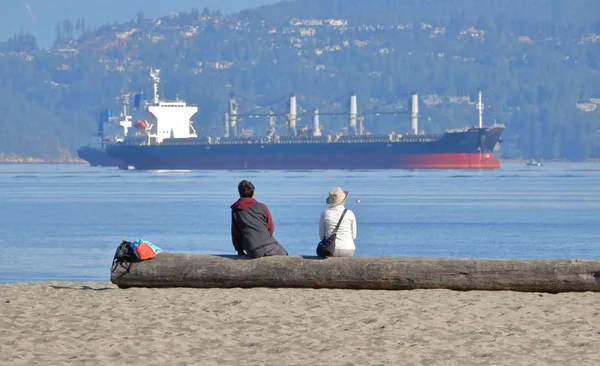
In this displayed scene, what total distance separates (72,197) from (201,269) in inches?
1456

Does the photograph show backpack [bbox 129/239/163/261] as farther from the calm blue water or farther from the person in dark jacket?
the calm blue water

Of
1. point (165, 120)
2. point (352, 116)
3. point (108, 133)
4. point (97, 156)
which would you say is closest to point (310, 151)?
point (165, 120)

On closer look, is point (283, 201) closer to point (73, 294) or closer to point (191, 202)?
point (191, 202)

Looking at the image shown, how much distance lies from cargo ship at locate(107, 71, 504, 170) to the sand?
69.2m

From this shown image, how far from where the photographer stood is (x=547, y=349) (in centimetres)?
663

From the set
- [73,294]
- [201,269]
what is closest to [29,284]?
[73,294]

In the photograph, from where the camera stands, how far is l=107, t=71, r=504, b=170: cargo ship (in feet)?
259

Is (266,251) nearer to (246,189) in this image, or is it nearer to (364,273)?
(246,189)

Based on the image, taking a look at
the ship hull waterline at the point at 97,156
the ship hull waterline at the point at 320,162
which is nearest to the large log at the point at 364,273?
the ship hull waterline at the point at 320,162

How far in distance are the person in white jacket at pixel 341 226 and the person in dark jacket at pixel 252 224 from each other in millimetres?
438

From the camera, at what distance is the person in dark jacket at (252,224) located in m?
9.16

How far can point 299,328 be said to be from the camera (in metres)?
7.44

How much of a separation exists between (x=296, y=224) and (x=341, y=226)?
18275 mm

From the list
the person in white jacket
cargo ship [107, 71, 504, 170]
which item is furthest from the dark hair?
cargo ship [107, 71, 504, 170]
